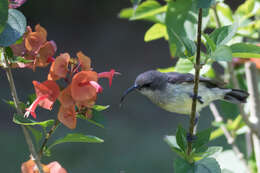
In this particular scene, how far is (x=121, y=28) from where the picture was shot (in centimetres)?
763

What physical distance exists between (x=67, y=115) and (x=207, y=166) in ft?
1.33

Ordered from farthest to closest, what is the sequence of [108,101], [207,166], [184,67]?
1. [108,101]
2. [184,67]
3. [207,166]

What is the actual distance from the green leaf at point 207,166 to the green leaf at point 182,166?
2cm

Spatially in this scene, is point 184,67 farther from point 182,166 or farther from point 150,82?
point 182,166

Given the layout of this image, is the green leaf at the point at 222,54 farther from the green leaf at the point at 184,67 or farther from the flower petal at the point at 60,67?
the green leaf at the point at 184,67

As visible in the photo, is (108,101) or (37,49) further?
(108,101)

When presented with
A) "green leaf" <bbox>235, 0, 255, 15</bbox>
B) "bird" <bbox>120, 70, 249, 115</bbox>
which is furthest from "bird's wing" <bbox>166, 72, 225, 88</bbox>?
"green leaf" <bbox>235, 0, 255, 15</bbox>

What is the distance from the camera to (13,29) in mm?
907

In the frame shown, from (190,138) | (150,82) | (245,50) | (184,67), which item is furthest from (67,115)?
(150,82)

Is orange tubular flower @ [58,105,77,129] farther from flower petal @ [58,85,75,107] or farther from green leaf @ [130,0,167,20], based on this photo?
green leaf @ [130,0,167,20]

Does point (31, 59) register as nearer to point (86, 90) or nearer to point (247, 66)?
point (86, 90)

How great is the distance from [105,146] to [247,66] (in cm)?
374

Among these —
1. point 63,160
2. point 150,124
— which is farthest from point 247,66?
point 150,124

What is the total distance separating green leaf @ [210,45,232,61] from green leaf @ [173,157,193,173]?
0.99 ft
